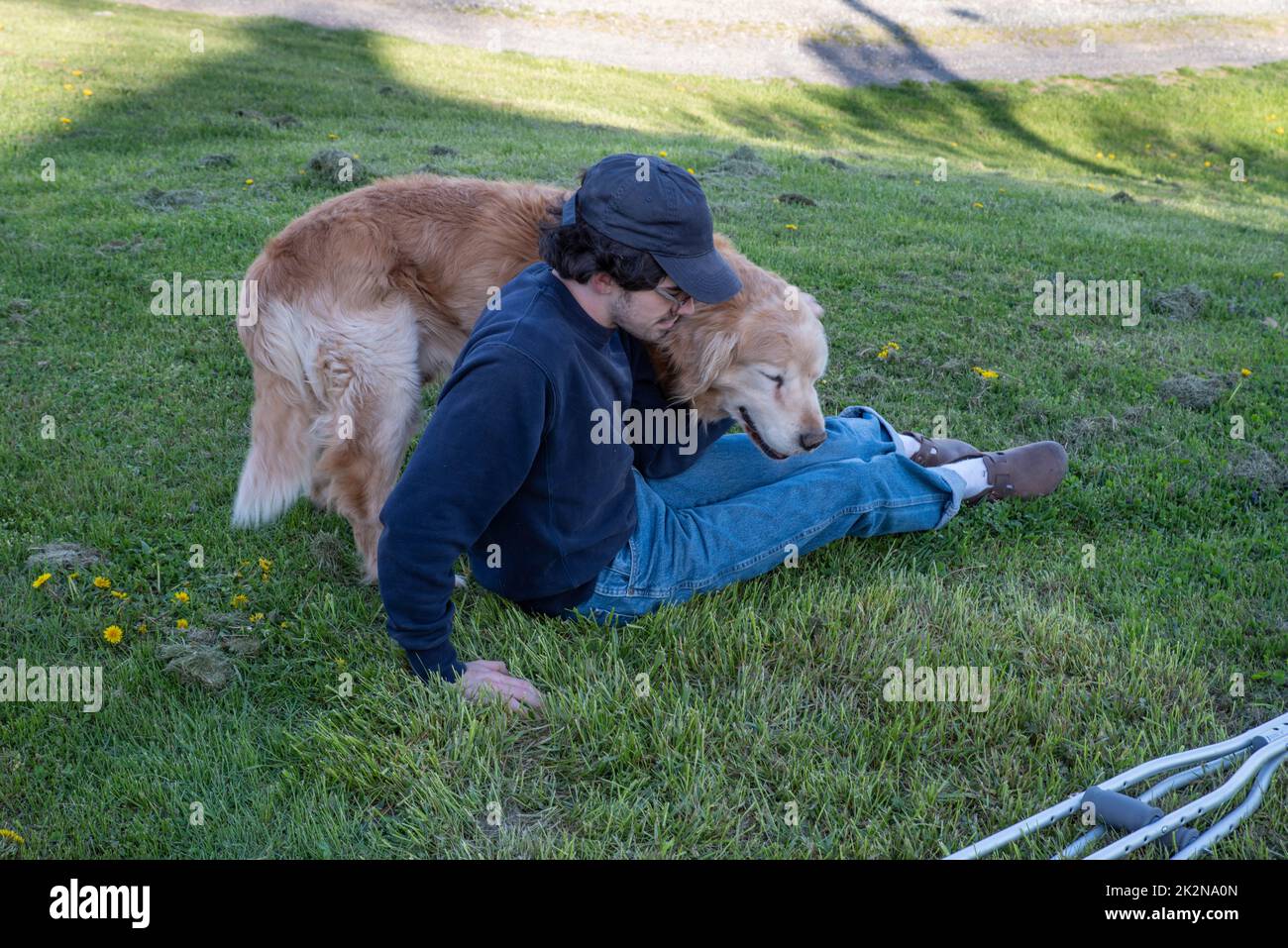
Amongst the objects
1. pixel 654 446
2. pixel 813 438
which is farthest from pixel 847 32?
pixel 654 446

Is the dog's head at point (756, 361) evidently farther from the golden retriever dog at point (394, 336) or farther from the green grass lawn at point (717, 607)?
the green grass lawn at point (717, 607)

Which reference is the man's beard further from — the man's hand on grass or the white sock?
the white sock

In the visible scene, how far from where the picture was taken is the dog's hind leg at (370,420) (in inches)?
136

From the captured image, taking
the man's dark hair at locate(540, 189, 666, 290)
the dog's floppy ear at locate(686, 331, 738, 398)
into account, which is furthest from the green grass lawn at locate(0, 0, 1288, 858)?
the man's dark hair at locate(540, 189, 666, 290)

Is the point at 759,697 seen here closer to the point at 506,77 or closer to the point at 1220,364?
the point at 1220,364

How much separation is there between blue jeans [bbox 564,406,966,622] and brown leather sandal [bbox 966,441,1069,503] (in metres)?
0.34

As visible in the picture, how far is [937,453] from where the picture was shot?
4117 mm

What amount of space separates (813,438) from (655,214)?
1170 mm

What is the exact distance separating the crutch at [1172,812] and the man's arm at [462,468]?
4.68 ft

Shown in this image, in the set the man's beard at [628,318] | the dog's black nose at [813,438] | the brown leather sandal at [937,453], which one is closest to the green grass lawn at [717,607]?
the brown leather sandal at [937,453]

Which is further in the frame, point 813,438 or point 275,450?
point 275,450

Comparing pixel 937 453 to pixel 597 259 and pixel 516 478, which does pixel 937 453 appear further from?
pixel 516 478

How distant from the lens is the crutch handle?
2.35m

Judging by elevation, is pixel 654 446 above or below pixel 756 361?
below
